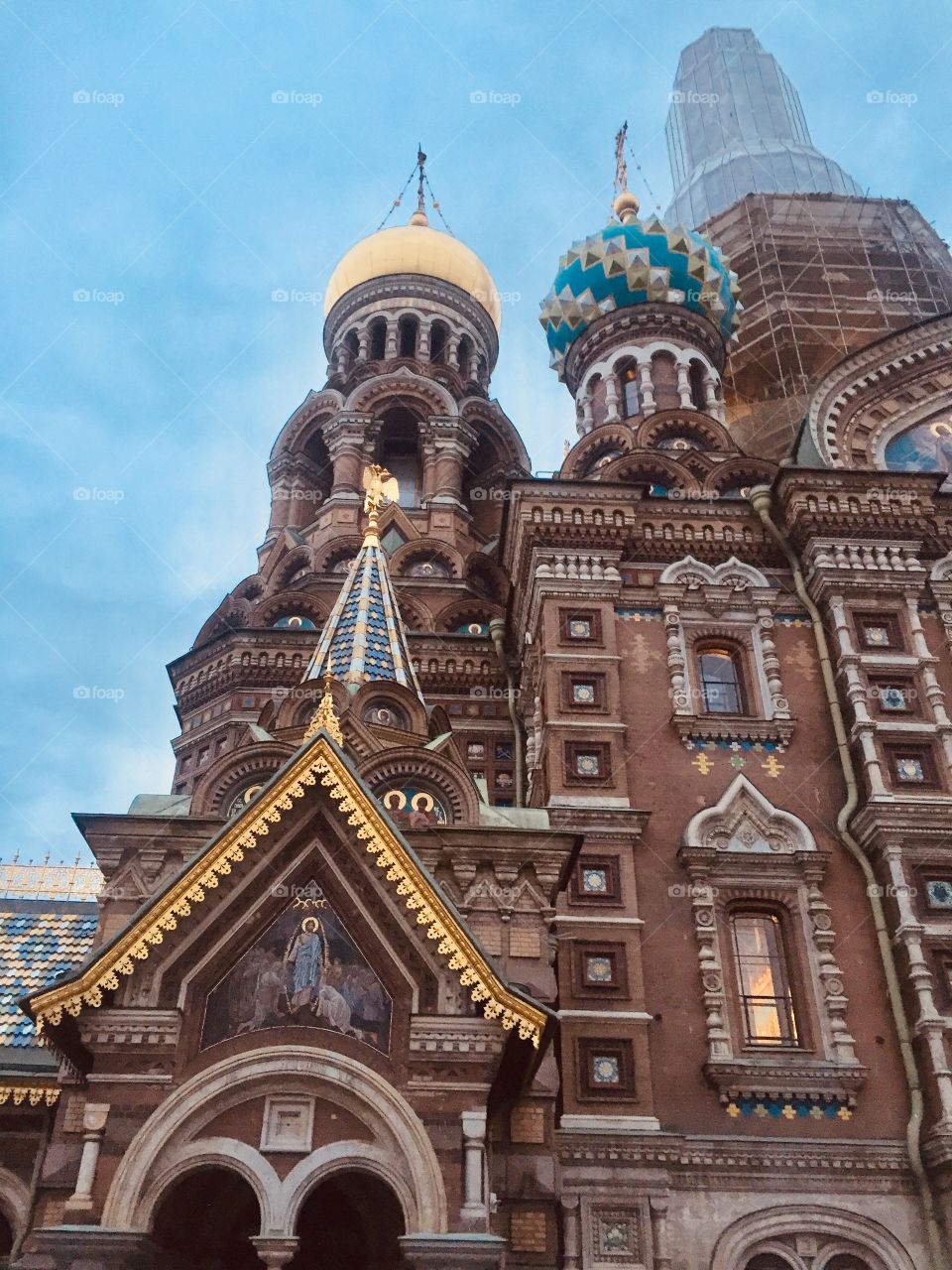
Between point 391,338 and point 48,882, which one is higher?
point 391,338

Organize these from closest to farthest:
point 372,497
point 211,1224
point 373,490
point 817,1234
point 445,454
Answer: point 211,1224
point 817,1234
point 372,497
point 373,490
point 445,454

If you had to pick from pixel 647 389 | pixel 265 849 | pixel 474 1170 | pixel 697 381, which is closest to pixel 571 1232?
pixel 474 1170

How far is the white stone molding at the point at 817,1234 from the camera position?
10266 millimetres

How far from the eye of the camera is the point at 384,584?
48.5ft

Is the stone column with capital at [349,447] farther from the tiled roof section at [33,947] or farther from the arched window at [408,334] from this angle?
the tiled roof section at [33,947]

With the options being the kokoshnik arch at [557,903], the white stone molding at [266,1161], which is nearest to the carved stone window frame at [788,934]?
the kokoshnik arch at [557,903]

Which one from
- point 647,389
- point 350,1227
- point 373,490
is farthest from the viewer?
point 647,389

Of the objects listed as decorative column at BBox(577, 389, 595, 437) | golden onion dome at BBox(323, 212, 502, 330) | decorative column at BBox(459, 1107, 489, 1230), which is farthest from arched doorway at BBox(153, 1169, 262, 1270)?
golden onion dome at BBox(323, 212, 502, 330)

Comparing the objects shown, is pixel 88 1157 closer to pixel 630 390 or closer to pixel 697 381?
pixel 630 390

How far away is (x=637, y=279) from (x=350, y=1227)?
51.6 feet

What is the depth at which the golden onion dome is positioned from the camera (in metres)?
27.1

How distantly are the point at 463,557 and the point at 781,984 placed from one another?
10058 millimetres

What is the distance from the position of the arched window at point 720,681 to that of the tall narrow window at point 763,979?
8.01 feet

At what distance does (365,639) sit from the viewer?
13711 millimetres
